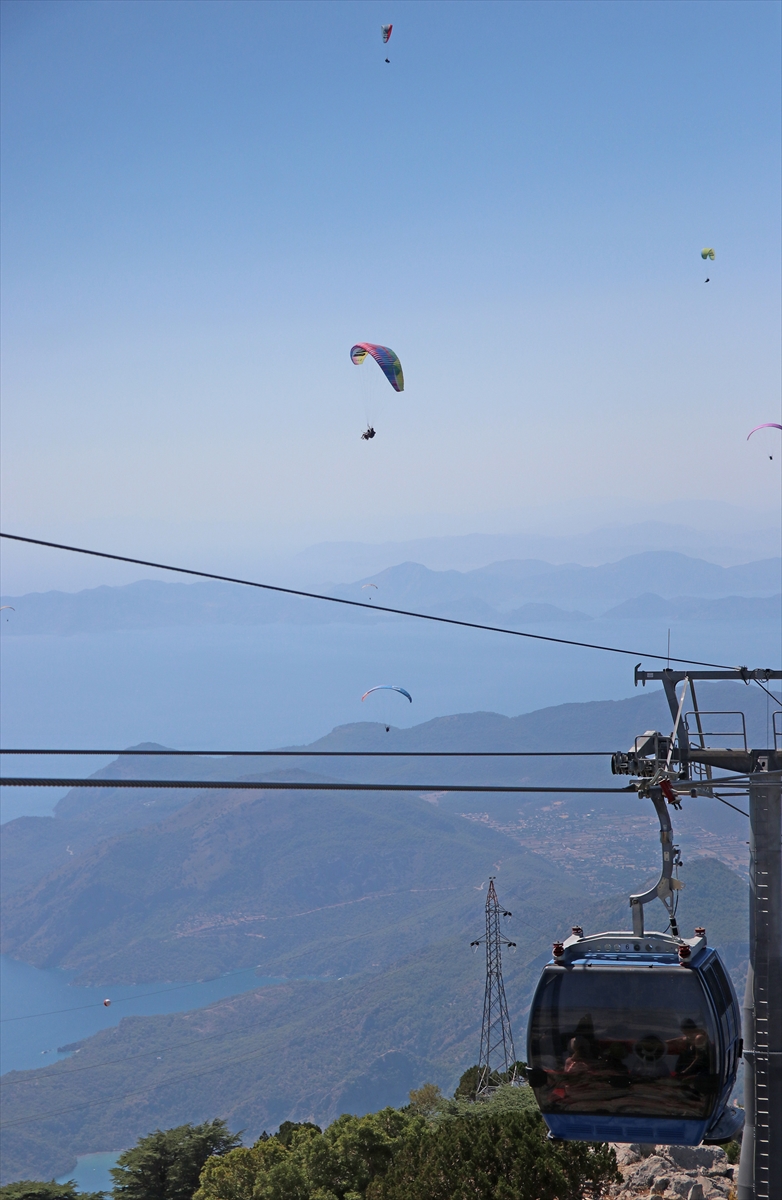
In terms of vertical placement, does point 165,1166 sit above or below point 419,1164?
below

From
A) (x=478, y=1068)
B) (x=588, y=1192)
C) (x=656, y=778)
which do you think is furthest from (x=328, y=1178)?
(x=478, y=1068)

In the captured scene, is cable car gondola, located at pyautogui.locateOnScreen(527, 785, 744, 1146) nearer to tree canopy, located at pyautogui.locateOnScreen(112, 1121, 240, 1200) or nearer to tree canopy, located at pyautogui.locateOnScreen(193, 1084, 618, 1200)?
tree canopy, located at pyautogui.locateOnScreen(193, 1084, 618, 1200)

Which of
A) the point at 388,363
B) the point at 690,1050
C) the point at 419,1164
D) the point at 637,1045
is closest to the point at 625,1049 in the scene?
the point at 637,1045

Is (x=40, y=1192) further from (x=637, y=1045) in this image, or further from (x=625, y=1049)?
(x=637, y=1045)

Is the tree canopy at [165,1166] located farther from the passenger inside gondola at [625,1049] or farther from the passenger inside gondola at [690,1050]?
the passenger inside gondola at [690,1050]

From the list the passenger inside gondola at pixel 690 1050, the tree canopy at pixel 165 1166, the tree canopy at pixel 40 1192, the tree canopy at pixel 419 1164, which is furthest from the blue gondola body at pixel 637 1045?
the tree canopy at pixel 40 1192

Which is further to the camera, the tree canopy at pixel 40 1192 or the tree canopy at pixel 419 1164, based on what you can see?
the tree canopy at pixel 40 1192

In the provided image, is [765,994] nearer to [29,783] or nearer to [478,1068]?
[29,783]
